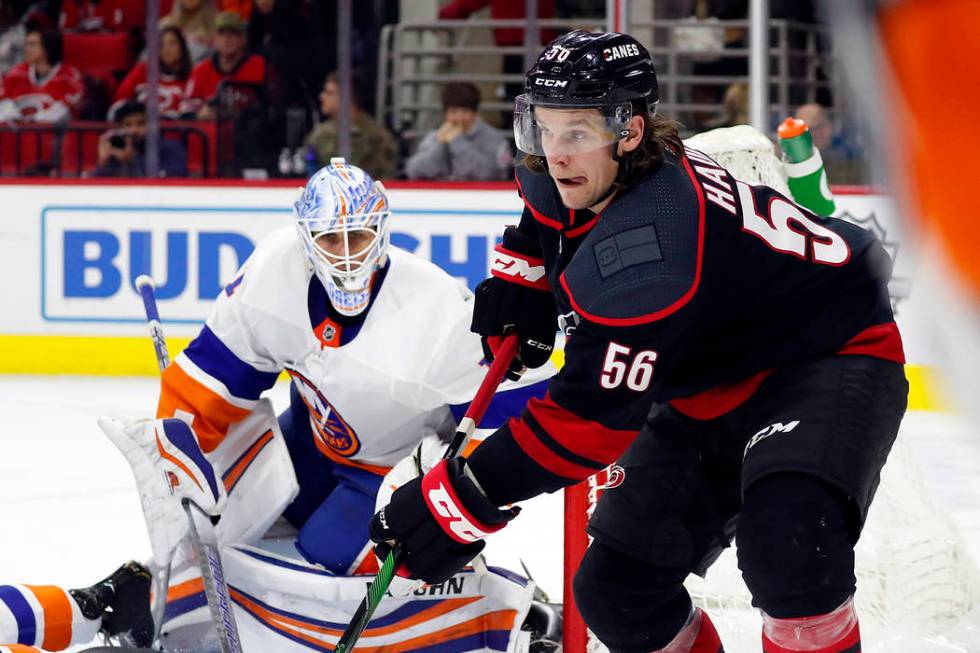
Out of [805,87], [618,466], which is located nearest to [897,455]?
[618,466]

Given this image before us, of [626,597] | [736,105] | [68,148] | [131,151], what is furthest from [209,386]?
[68,148]

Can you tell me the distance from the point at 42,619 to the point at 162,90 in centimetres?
400

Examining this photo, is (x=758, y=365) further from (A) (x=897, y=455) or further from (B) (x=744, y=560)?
(A) (x=897, y=455)

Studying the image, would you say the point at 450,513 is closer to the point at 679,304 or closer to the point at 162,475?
the point at 679,304

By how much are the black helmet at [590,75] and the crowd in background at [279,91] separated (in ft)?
12.2

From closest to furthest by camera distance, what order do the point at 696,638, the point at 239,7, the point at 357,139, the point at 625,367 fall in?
the point at 625,367 < the point at 696,638 < the point at 357,139 < the point at 239,7

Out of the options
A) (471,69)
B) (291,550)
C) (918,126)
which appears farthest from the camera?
(471,69)

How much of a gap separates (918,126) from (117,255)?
201 inches

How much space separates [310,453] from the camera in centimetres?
247

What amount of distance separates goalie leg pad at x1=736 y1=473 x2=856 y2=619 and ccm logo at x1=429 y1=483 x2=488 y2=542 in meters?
0.30

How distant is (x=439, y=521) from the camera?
1523 millimetres

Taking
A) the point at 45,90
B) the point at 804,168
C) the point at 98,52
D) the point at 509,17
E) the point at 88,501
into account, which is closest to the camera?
the point at 804,168

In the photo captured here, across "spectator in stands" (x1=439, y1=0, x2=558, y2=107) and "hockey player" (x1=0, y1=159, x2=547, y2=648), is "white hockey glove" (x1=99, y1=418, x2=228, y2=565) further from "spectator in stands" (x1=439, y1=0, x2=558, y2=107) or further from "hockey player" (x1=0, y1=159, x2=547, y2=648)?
"spectator in stands" (x1=439, y1=0, x2=558, y2=107)

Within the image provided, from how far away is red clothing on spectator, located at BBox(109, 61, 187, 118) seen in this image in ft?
19.1
